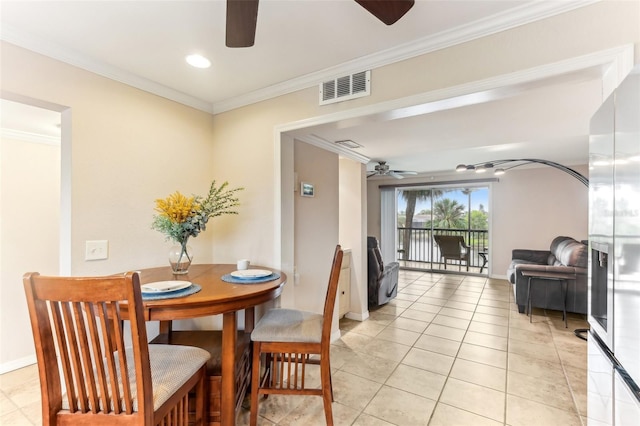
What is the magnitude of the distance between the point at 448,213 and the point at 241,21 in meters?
6.94

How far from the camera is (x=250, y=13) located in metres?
1.18

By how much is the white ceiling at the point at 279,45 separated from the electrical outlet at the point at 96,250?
3.84ft

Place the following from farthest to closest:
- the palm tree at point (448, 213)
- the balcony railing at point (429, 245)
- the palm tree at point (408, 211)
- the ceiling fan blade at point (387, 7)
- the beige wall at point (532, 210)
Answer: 1. the palm tree at point (408, 211)
2. the palm tree at point (448, 213)
3. the balcony railing at point (429, 245)
4. the beige wall at point (532, 210)
5. the ceiling fan blade at point (387, 7)

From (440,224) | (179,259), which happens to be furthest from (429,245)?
(179,259)

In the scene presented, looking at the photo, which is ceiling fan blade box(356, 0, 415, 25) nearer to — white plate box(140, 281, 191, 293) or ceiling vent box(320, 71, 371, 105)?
ceiling vent box(320, 71, 371, 105)

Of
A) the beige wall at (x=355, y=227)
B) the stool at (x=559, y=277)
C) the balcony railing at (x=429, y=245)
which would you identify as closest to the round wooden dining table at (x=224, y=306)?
the beige wall at (x=355, y=227)

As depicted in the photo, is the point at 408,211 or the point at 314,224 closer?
the point at 314,224

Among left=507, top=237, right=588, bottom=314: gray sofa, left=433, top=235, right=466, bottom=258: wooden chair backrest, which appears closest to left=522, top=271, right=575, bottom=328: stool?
left=507, top=237, right=588, bottom=314: gray sofa

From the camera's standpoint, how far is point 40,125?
2.57 metres

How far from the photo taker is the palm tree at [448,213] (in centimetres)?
700

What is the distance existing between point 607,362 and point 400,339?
216 cm

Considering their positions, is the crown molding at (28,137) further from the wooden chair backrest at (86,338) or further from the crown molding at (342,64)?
the wooden chair backrest at (86,338)

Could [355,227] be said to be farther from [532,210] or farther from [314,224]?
[532,210]

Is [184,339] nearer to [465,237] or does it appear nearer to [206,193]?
[206,193]
